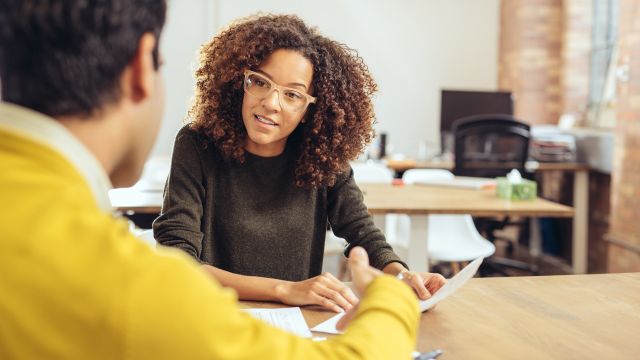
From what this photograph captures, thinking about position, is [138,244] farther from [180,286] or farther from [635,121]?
[635,121]

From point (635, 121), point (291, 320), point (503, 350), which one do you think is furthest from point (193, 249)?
point (635, 121)

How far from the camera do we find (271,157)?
5.90ft

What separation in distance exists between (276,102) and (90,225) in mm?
1115

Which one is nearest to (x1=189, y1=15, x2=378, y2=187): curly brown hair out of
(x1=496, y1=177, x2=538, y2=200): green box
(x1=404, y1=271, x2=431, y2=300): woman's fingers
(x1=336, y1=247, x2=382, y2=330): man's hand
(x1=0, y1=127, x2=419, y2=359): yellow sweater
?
(x1=404, y1=271, x2=431, y2=300): woman's fingers

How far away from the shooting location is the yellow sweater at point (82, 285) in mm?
574

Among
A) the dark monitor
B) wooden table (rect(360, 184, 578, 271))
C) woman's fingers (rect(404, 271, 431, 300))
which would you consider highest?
the dark monitor

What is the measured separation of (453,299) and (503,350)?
301mm

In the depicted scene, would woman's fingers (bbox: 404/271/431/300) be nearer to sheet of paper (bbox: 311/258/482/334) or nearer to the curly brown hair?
sheet of paper (bbox: 311/258/482/334)

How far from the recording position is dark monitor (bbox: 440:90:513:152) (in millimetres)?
5410

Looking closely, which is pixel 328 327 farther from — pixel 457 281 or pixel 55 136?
pixel 55 136

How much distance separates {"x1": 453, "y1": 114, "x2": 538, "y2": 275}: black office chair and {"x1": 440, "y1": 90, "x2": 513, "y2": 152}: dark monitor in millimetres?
821

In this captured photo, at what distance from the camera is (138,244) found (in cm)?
64

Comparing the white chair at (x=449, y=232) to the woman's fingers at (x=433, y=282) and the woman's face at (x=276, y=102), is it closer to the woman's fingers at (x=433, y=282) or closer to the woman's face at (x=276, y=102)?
the woman's face at (x=276, y=102)

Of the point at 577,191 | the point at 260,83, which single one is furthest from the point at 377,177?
the point at 260,83
